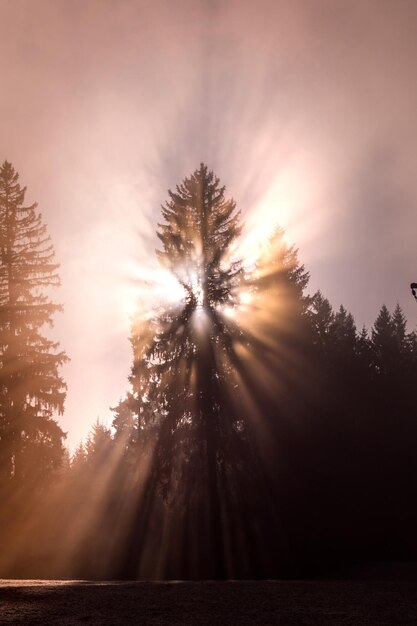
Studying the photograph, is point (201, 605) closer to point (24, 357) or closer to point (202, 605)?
point (202, 605)

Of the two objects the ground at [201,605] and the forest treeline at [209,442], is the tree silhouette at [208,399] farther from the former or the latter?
the ground at [201,605]

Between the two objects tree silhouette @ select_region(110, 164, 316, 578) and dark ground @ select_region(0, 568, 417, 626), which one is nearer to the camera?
dark ground @ select_region(0, 568, 417, 626)

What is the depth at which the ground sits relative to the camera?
23.3 ft

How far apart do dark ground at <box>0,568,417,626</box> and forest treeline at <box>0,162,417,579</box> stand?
314 inches

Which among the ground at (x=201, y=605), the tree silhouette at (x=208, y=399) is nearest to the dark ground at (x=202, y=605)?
the ground at (x=201, y=605)

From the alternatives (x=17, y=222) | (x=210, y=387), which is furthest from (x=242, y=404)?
(x=17, y=222)

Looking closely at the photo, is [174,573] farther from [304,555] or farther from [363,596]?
[363,596]

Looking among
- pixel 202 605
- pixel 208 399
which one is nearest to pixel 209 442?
pixel 208 399

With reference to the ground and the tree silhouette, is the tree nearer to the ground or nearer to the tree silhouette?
the tree silhouette

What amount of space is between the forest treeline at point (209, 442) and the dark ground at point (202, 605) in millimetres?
7985

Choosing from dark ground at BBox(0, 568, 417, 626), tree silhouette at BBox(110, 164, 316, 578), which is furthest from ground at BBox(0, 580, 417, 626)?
tree silhouette at BBox(110, 164, 316, 578)

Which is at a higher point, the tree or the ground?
the tree

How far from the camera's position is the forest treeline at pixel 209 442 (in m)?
19.7

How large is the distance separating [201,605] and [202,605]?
2 centimetres
